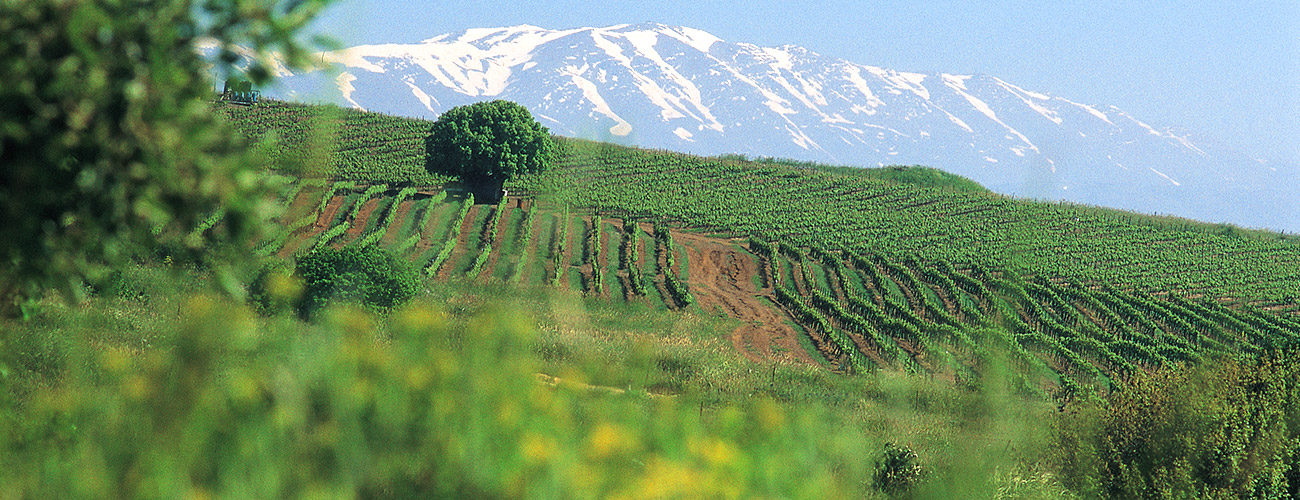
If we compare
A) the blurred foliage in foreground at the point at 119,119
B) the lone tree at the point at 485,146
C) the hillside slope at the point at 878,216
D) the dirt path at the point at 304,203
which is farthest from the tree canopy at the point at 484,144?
the blurred foliage in foreground at the point at 119,119

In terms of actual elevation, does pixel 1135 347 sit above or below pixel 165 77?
below

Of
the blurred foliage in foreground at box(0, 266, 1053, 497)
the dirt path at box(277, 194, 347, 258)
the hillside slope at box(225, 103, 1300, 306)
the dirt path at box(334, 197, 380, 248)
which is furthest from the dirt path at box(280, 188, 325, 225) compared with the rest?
the hillside slope at box(225, 103, 1300, 306)

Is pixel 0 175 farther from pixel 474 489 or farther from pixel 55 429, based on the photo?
pixel 55 429

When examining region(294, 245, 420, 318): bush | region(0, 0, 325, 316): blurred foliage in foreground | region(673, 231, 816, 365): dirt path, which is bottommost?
region(673, 231, 816, 365): dirt path

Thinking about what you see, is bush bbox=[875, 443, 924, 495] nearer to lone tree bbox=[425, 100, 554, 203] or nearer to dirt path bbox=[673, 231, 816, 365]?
dirt path bbox=[673, 231, 816, 365]

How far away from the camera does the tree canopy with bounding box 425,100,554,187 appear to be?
41125mm

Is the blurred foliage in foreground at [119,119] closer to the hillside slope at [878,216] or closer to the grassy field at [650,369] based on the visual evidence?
the grassy field at [650,369]

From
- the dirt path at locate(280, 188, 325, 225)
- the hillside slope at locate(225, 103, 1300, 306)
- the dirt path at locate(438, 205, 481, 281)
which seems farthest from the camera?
the hillside slope at locate(225, 103, 1300, 306)

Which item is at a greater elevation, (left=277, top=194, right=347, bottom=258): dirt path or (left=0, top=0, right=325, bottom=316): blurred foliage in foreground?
(left=0, top=0, right=325, bottom=316): blurred foliage in foreground

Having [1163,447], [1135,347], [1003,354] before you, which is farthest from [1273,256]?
[1003,354]

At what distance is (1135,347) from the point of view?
25.7 m

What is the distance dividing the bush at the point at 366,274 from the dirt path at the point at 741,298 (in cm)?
845

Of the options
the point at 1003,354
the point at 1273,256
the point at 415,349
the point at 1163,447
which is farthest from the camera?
the point at 1273,256

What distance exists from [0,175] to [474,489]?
1.39 m
